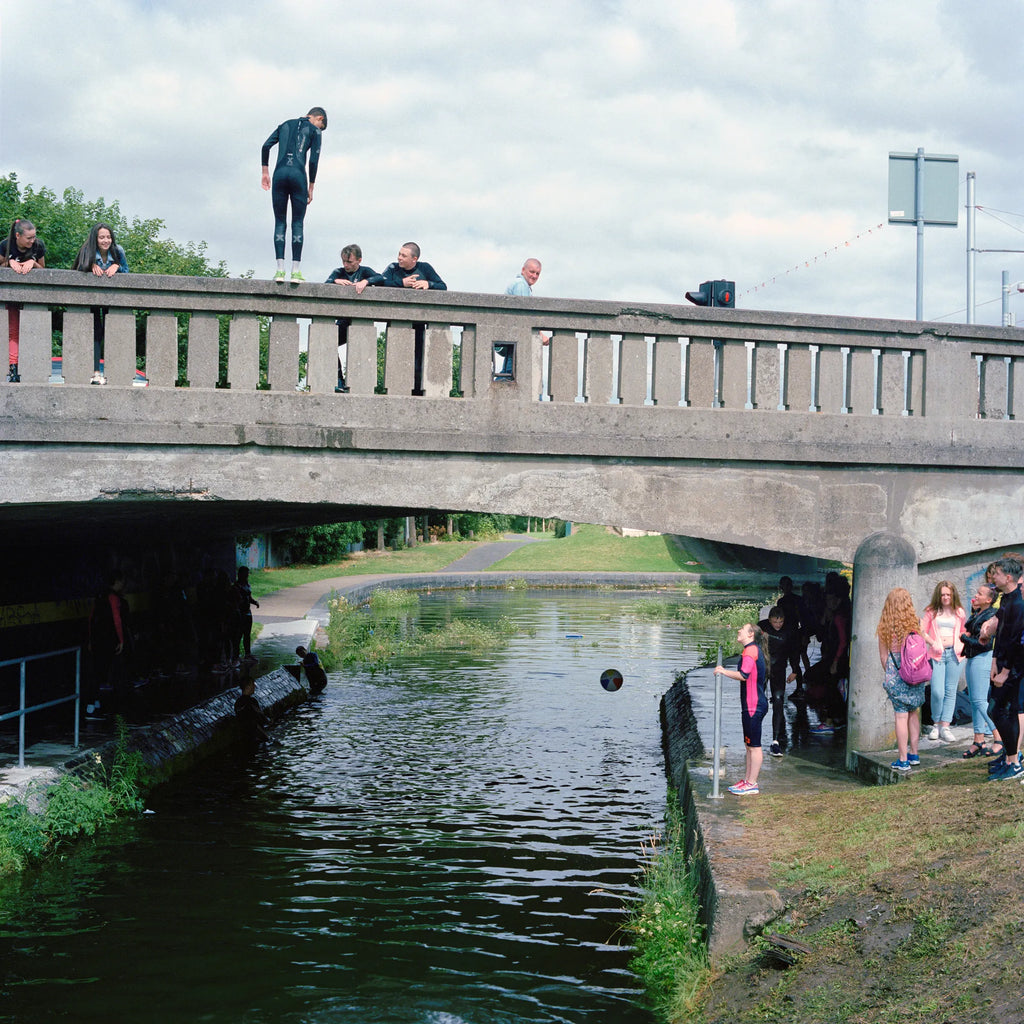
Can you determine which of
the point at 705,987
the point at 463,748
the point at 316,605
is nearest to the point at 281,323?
the point at 705,987

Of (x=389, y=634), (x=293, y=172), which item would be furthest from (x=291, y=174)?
(x=389, y=634)

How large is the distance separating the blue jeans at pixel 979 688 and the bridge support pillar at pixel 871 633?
0.73 m

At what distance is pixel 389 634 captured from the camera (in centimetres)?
2864

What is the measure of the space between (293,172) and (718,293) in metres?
3.92

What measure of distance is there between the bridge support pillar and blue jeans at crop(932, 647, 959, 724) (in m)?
0.54

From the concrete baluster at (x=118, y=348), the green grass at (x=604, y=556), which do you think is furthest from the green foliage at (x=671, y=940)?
the green grass at (x=604, y=556)

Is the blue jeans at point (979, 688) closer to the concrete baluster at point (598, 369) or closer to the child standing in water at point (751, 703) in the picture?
the child standing in water at point (751, 703)

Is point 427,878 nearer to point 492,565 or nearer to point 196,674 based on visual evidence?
point 196,674

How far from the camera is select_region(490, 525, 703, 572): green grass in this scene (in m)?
52.7

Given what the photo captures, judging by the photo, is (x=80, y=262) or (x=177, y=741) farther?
(x=177, y=741)

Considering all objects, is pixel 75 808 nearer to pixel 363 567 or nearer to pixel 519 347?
pixel 519 347

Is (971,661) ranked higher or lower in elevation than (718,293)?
lower

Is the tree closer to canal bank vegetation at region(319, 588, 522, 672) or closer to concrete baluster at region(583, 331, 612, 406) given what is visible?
canal bank vegetation at region(319, 588, 522, 672)

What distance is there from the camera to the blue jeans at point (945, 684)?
10781 millimetres
